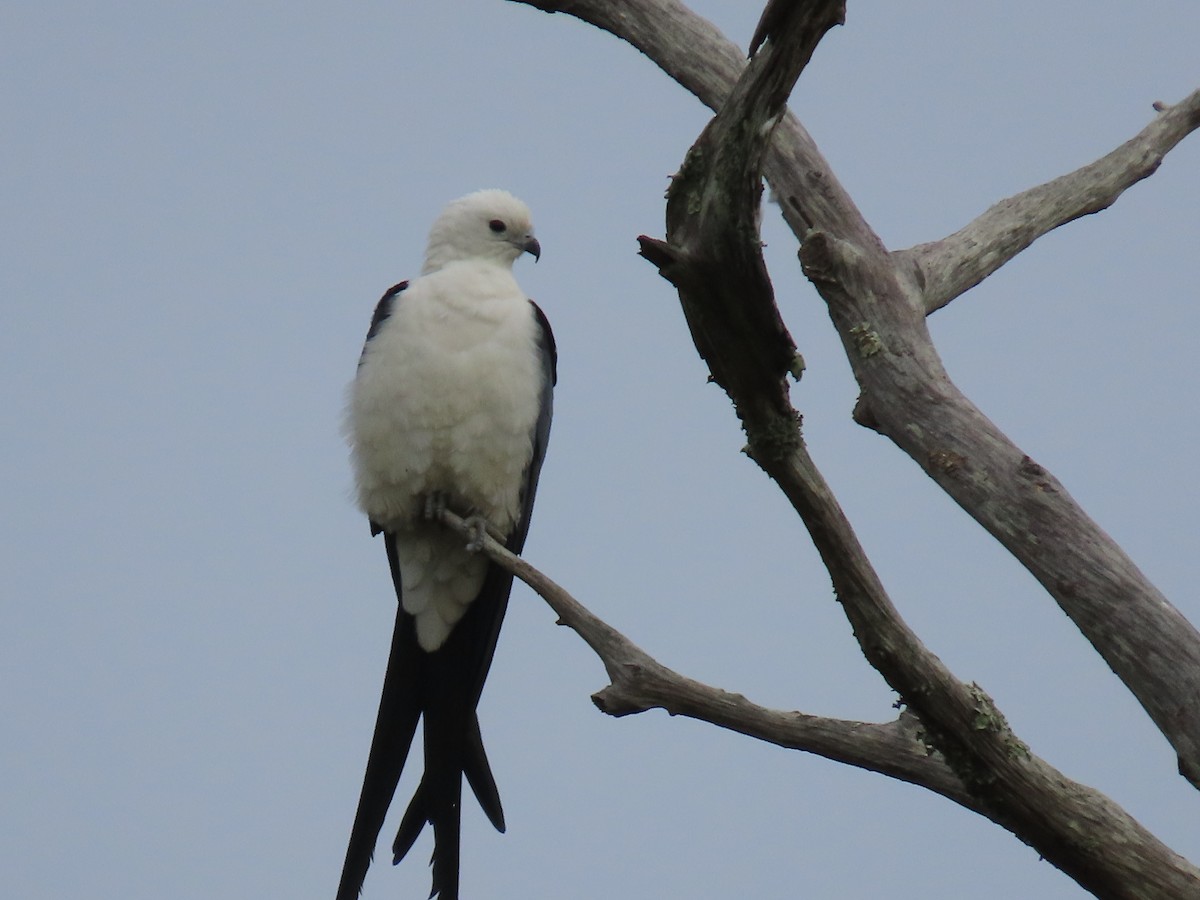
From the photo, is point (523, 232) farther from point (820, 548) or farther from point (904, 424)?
point (820, 548)

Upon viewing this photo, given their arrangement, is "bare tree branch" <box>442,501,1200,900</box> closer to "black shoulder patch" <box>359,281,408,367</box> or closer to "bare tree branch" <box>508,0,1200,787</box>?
"bare tree branch" <box>508,0,1200,787</box>

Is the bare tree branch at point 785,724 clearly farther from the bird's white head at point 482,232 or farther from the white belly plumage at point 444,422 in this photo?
the bird's white head at point 482,232

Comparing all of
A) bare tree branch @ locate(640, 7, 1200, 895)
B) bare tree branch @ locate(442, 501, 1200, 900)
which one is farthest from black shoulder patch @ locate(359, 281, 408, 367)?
bare tree branch @ locate(640, 7, 1200, 895)

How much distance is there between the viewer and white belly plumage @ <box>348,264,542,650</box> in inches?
172

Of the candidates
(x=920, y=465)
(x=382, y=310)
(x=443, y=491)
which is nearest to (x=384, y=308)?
(x=382, y=310)

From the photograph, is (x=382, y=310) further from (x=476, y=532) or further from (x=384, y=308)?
(x=476, y=532)

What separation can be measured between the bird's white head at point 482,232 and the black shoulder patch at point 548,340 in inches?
14.9

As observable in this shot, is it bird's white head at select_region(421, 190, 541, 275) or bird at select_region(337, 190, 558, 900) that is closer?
bird at select_region(337, 190, 558, 900)

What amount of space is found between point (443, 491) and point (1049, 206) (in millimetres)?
2110

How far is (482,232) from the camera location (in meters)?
4.98

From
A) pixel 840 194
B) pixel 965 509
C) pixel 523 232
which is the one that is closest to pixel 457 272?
pixel 523 232

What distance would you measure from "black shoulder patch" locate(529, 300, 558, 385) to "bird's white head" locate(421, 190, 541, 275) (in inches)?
14.9

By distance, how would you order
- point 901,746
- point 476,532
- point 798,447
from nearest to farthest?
1. point 798,447
2. point 901,746
3. point 476,532

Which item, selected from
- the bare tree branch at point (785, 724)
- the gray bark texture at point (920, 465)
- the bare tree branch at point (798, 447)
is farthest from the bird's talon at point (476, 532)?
the bare tree branch at point (798, 447)
